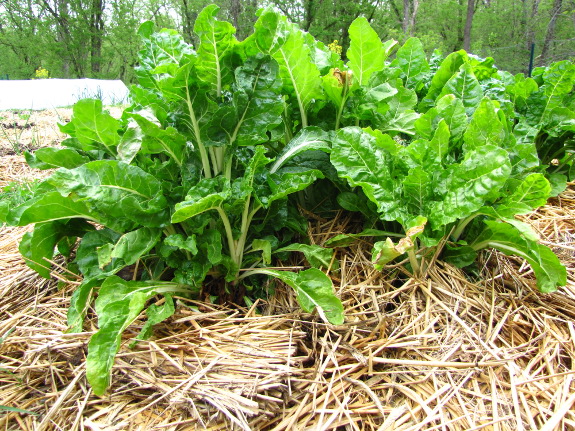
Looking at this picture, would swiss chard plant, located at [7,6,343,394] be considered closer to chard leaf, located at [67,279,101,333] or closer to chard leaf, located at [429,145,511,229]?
chard leaf, located at [67,279,101,333]

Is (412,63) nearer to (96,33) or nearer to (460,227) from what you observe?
(460,227)

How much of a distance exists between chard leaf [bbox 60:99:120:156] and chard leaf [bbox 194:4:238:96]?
34 cm

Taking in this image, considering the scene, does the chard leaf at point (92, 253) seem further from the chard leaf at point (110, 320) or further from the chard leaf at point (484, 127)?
the chard leaf at point (484, 127)

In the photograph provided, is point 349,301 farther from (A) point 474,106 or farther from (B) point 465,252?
(A) point 474,106

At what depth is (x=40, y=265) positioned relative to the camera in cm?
121

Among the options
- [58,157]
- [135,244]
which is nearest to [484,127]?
[135,244]

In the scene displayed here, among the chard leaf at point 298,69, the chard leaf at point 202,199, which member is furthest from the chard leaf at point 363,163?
the chard leaf at point 202,199

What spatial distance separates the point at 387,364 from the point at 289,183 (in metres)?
0.55

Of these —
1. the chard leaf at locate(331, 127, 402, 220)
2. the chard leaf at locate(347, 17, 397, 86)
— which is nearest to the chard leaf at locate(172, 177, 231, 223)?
the chard leaf at locate(331, 127, 402, 220)

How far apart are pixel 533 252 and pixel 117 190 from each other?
44.9 inches

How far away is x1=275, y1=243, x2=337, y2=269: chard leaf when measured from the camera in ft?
3.85

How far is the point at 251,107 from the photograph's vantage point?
1106mm

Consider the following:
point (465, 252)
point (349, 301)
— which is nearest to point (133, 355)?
point (349, 301)

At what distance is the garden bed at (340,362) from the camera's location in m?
0.84
